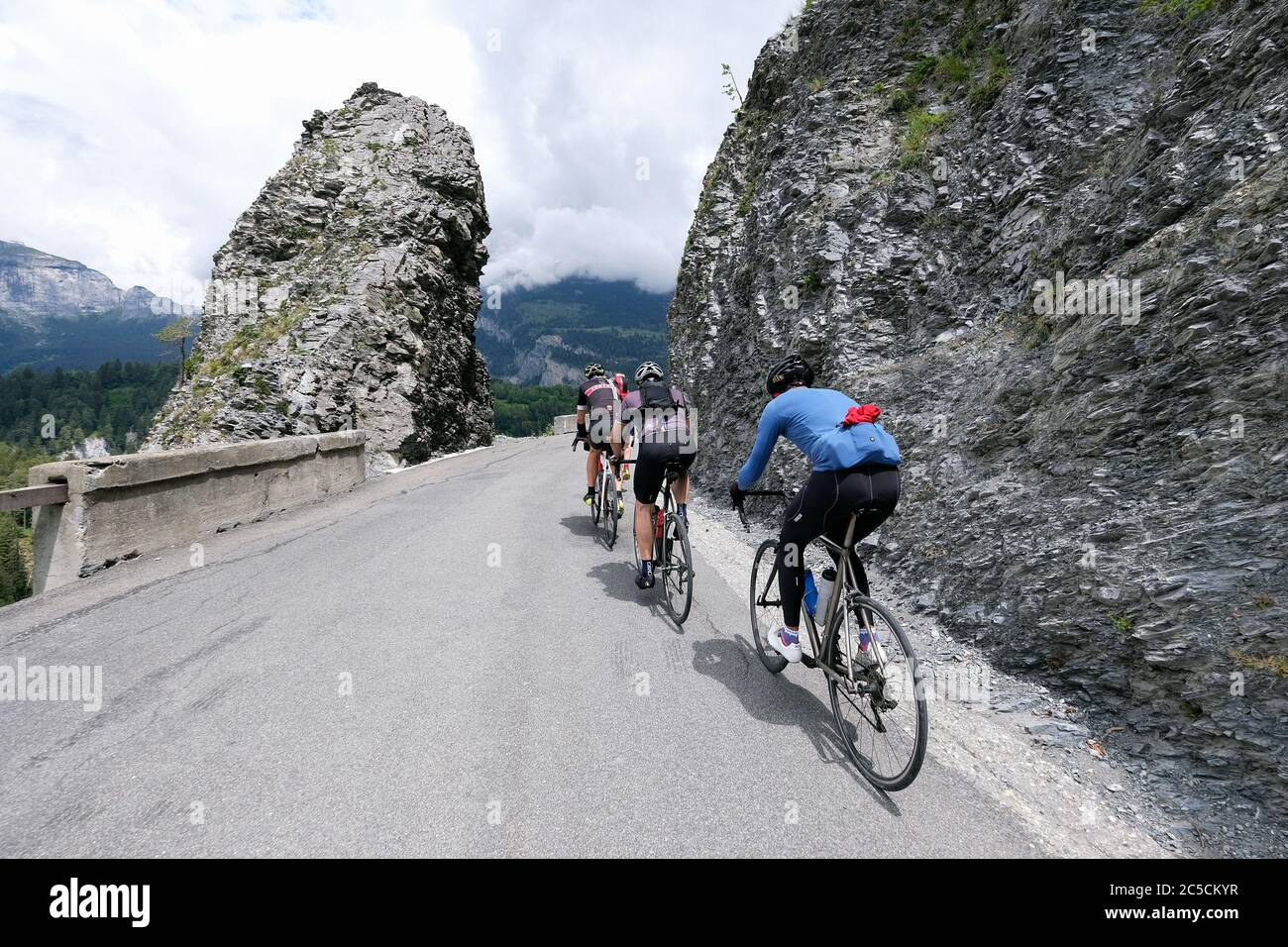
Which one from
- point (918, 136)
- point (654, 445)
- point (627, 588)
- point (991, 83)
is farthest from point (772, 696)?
point (991, 83)

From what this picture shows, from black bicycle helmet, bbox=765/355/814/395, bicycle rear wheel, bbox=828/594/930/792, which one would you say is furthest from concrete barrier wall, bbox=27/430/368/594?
bicycle rear wheel, bbox=828/594/930/792

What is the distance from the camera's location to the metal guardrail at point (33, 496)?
5.62m

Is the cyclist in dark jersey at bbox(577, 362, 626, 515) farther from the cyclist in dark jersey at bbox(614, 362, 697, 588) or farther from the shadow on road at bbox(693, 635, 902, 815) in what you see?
the shadow on road at bbox(693, 635, 902, 815)

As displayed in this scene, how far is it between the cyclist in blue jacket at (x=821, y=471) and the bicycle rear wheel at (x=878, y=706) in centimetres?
31

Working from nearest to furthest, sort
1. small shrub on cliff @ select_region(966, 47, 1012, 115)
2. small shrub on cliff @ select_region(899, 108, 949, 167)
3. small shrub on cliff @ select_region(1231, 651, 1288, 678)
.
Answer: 1. small shrub on cliff @ select_region(1231, 651, 1288, 678)
2. small shrub on cliff @ select_region(966, 47, 1012, 115)
3. small shrub on cliff @ select_region(899, 108, 949, 167)

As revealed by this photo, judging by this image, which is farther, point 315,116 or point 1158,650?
point 315,116

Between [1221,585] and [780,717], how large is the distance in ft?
7.90

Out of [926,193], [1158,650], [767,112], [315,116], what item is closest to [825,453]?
[1158,650]

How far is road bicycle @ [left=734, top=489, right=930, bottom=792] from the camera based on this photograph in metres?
2.98

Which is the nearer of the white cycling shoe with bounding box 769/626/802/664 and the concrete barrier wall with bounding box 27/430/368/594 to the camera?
the white cycling shoe with bounding box 769/626/802/664

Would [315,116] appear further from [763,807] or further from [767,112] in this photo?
[763,807]

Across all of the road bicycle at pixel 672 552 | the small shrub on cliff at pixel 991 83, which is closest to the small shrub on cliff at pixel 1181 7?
the small shrub on cliff at pixel 991 83

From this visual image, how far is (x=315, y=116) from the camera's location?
24.2 metres

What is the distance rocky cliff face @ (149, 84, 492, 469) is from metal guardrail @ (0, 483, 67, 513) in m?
9.86
